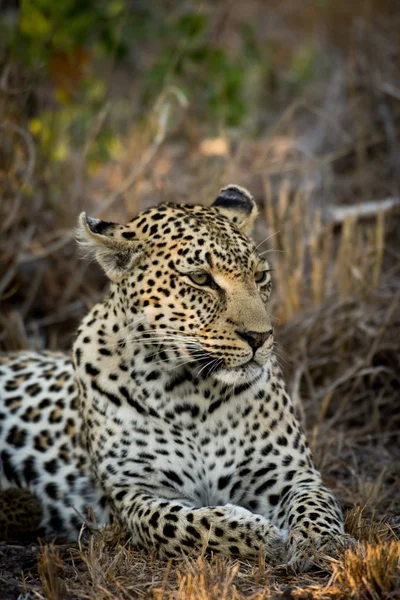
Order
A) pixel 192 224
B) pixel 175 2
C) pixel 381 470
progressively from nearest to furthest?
pixel 192 224 < pixel 381 470 < pixel 175 2

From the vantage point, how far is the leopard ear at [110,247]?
5.04 m

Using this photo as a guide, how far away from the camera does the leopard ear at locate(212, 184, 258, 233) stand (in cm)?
550

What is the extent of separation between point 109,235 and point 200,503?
58.7 inches

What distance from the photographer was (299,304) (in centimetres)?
758

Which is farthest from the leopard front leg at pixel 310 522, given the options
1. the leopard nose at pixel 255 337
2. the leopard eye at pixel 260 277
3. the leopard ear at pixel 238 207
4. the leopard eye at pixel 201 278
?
Result: the leopard ear at pixel 238 207

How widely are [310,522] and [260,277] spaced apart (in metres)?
1.28

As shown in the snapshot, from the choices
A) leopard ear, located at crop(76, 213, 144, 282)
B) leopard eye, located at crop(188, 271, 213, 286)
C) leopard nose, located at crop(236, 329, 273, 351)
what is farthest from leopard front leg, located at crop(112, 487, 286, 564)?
leopard ear, located at crop(76, 213, 144, 282)

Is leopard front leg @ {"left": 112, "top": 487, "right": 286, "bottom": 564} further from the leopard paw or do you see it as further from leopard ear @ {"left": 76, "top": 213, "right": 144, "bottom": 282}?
leopard ear @ {"left": 76, "top": 213, "right": 144, "bottom": 282}

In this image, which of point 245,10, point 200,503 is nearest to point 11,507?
point 200,503

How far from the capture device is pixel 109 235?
5156 mm

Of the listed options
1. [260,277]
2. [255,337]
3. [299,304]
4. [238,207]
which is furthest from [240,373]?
[299,304]

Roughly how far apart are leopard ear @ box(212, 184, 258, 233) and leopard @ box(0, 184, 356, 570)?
0.5 inches

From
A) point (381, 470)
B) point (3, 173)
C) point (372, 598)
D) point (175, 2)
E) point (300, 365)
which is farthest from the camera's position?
point (175, 2)

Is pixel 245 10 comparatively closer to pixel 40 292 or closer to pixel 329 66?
pixel 329 66
